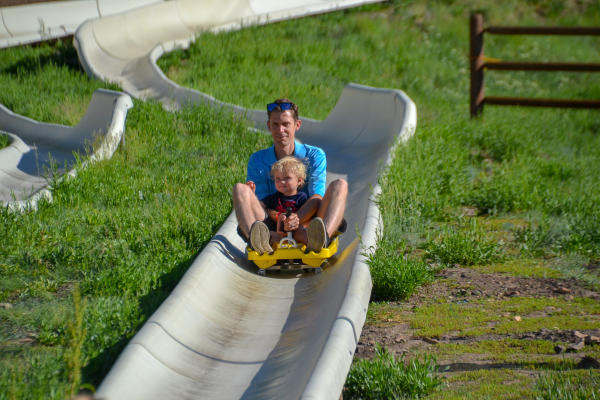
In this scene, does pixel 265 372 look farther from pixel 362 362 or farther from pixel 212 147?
pixel 212 147

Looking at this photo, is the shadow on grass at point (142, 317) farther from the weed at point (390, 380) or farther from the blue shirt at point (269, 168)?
the weed at point (390, 380)

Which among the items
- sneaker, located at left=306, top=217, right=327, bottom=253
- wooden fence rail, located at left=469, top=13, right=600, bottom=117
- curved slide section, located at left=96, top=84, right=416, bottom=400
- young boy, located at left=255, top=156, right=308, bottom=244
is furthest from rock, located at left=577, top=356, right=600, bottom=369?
wooden fence rail, located at left=469, top=13, right=600, bottom=117

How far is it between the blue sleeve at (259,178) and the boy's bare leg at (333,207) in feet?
1.76

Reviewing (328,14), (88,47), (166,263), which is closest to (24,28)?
(88,47)

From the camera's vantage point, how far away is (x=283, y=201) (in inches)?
187

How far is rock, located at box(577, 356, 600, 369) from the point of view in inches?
123

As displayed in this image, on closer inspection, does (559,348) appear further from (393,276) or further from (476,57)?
(476,57)

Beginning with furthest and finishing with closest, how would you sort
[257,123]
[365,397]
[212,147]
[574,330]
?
[257,123] → [212,147] → [574,330] → [365,397]

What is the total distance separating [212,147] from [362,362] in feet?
15.0

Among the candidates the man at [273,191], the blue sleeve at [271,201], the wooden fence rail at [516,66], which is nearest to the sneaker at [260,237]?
the man at [273,191]

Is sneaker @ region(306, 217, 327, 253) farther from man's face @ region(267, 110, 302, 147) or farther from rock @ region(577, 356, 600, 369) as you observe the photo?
rock @ region(577, 356, 600, 369)

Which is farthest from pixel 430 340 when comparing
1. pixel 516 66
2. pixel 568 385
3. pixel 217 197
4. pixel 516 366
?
pixel 516 66

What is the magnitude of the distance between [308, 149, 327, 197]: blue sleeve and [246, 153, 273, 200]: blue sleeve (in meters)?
0.33

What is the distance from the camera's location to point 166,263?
437cm
